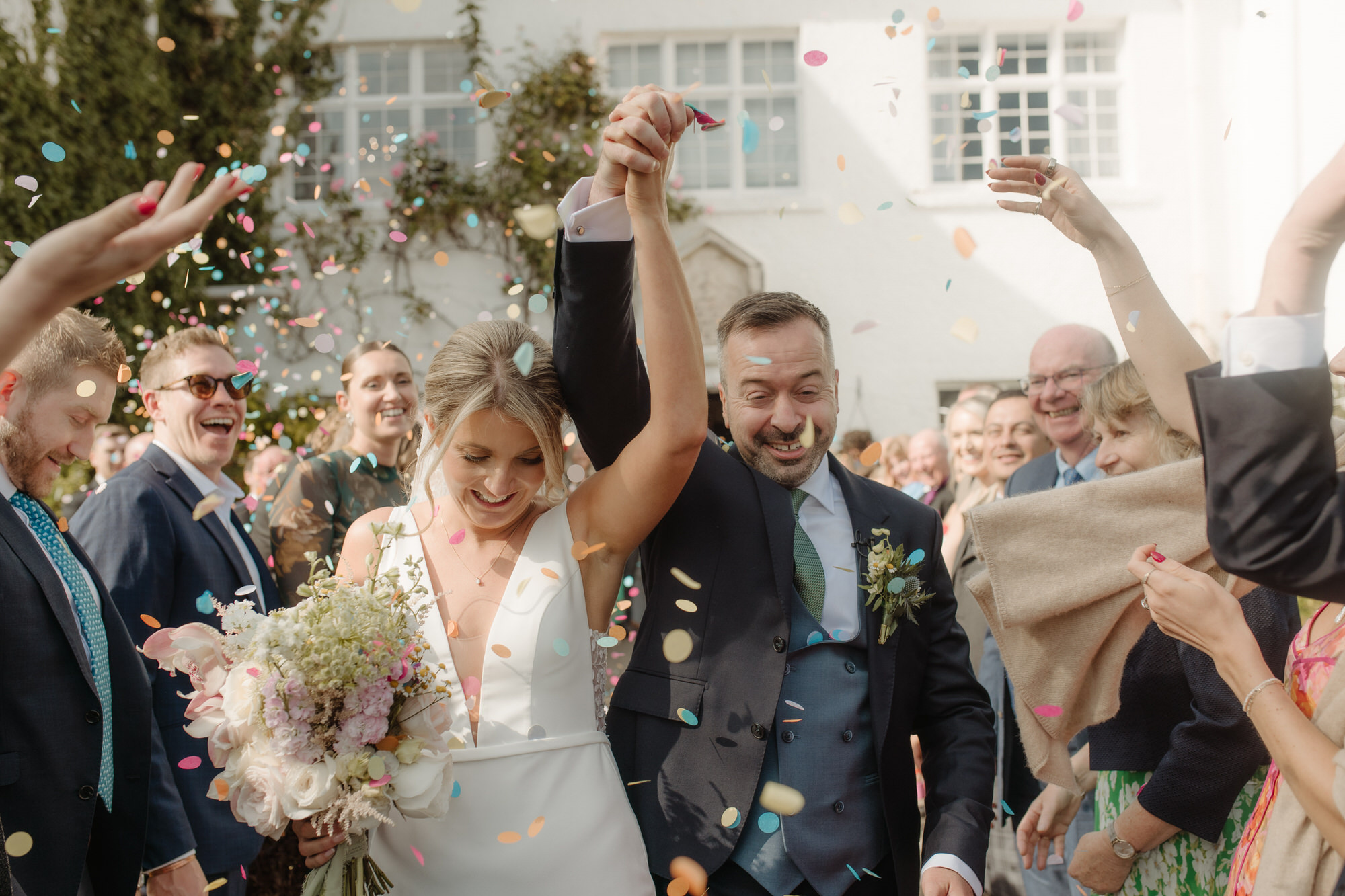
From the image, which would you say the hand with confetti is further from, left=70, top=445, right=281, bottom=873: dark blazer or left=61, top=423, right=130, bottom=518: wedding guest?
left=61, top=423, right=130, bottom=518: wedding guest

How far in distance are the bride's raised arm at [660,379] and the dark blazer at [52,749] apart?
4.43 feet

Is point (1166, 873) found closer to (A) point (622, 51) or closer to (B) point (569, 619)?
(B) point (569, 619)

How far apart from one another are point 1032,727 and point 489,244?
10911 millimetres

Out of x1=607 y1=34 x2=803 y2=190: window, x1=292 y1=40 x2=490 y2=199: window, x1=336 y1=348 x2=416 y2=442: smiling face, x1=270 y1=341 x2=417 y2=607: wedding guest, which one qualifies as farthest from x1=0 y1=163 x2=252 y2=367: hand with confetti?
x1=292 y1=40 x2=490 y2=199: window

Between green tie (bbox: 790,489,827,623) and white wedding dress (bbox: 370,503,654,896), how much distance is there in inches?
18.7

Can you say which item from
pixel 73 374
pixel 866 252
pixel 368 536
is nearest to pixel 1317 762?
pixel 368 536

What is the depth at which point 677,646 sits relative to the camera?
2166mm

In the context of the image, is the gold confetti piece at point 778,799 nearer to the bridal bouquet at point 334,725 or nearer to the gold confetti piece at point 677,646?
the gold confetti piece at point 677,646

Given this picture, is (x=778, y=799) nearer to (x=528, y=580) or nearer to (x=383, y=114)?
(x=528, y=580)

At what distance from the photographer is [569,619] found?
2.15m

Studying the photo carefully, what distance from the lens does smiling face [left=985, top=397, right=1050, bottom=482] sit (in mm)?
5039

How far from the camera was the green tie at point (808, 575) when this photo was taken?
7.23 ft

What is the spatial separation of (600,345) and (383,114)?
1179cm

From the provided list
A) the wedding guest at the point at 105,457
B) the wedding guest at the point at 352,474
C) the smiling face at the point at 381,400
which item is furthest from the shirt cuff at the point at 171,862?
the wedding guest at the point at 105,457
